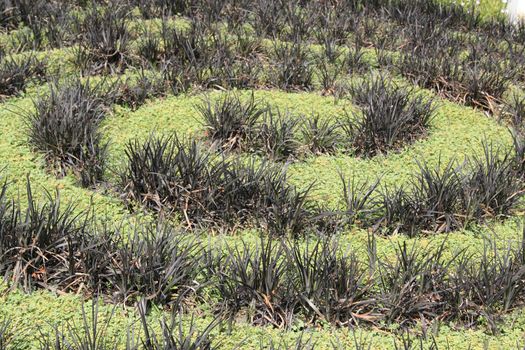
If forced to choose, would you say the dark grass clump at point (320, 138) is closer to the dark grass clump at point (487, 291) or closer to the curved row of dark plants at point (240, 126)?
the curved row of dark plants at point (240, 126)

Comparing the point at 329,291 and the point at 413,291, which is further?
the point at 413,291

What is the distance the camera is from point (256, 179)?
4.76 metres

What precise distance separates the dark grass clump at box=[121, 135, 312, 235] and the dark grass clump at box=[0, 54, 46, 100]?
5.69 ft

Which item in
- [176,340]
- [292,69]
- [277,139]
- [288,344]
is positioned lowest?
[288,344]

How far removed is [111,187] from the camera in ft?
16.3

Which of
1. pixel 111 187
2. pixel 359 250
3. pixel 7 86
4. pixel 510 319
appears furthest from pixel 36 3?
pixel 510 319

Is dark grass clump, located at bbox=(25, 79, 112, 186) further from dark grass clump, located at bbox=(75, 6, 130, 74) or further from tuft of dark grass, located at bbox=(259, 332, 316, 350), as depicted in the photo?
tuft of dark grass, located at bbox=(259, 332, 316, 350)

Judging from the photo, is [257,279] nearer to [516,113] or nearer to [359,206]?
[359,206]

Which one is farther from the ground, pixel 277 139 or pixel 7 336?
pixel 277 139

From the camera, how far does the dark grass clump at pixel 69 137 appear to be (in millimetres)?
5070

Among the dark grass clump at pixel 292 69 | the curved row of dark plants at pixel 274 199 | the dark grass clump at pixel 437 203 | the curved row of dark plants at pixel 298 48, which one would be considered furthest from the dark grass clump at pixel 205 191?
the dark grass clump at pixel 292 69

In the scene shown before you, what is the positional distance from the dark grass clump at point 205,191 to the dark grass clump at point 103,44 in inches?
76.3

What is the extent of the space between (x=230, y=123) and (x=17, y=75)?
171cm

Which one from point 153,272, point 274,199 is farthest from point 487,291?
point 153,272
